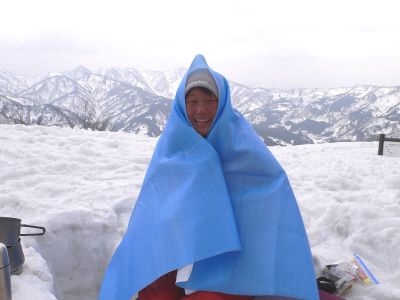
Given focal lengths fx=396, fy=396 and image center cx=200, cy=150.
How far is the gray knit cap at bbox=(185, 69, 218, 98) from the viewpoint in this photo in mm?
2531

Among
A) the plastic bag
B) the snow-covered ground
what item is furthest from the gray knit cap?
the plastic bag

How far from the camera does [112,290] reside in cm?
258

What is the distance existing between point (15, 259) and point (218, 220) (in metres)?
1.31

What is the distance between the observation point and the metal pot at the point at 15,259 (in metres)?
2.43

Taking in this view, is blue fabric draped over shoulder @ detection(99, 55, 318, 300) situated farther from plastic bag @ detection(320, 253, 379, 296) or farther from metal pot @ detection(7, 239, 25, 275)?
plastic bag @ detection(320, 253, 379, 296)

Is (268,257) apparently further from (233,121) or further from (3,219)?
(3,219)

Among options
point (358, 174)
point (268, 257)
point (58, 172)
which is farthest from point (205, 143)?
point (358, 174)

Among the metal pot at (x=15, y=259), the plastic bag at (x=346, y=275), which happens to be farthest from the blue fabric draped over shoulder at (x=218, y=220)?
the plastic bag at (x=346, y=275)

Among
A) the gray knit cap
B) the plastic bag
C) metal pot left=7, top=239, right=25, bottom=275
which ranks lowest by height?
the plastic bag

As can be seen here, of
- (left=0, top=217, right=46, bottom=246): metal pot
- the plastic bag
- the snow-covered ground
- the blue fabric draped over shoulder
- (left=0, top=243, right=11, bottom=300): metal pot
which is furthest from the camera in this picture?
the snow-covered ground

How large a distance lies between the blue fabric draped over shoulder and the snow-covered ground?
0.70 m

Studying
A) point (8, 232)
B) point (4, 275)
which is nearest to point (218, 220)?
point (4, 275)

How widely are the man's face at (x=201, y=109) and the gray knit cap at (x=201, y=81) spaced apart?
3 cm

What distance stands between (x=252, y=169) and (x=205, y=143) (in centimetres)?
33
